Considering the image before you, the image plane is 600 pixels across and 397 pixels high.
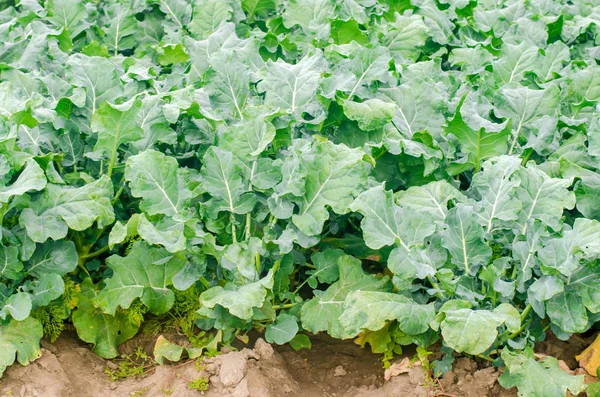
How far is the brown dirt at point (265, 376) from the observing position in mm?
3105

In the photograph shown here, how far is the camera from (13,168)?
10.9ft

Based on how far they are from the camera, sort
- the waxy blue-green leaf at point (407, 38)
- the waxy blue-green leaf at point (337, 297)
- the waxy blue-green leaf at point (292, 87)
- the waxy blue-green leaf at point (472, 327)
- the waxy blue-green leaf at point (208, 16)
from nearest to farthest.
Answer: the waxy blue-green leaf at point (472, 327) < the waxy blue-green leaf at point (337, 297) < the waxy blue-green leaf at point (292, 87) < the waxy blue-green leaf at point (407, 38) < the waxy blue-green leaf at point (208, 16)

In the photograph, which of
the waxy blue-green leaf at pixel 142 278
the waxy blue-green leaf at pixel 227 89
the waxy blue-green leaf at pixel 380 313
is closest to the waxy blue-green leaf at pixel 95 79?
the waxy blue-green leaf at pixel 227 89

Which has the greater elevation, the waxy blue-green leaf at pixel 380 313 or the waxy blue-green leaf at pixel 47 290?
the waxy blue-green leaf at pixel 380 313

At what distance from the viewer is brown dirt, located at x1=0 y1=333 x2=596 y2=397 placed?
3105 mm

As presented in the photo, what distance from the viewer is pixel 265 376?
3203 mm

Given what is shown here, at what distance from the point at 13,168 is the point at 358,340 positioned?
1.67m

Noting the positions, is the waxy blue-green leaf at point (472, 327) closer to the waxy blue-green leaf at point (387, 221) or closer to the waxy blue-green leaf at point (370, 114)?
the waxy blue-green leaf at point (387, 221)

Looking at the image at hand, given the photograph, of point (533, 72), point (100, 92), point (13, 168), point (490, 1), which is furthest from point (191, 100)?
point (490, 1)

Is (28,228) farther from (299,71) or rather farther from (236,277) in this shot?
(299,71)

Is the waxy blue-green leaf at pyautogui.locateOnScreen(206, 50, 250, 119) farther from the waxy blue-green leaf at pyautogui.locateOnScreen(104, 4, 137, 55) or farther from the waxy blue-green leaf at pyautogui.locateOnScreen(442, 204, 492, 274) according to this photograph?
the waxy blue-green leaf at pyautogui.locateOnScreen(104, 4, 137, 55)

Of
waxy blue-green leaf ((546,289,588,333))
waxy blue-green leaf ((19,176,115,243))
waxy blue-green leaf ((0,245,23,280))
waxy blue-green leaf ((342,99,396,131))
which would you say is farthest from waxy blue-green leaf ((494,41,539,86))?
waxy blue-green leaf ((0,245,23,280))

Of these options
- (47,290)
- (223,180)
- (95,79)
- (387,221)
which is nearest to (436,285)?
(387,221)

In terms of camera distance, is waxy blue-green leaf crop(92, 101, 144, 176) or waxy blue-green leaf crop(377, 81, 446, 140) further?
waxy blue-green leaf crop(377, 81, 446, 140)
